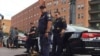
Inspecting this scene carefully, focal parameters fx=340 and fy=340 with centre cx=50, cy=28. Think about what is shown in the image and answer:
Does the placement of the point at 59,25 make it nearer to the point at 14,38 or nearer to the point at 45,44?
the point at 45,44

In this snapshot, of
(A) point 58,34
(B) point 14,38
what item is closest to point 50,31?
(A) point 58,34

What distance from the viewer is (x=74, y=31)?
11.7m

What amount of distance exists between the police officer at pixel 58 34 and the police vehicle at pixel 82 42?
0.65 metres

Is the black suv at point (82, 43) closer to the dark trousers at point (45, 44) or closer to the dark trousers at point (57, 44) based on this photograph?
the dark trousers at point (57, 44)

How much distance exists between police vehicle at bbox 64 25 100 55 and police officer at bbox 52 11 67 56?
65cm

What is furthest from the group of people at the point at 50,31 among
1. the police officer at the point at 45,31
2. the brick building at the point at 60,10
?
the brick building at the point at 60,10

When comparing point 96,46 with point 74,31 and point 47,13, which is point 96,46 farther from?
point 47,13

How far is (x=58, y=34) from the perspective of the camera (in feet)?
35.1

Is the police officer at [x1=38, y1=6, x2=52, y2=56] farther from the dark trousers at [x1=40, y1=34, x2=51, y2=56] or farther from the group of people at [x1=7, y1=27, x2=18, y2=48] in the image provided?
the group of people at [x1=7, y1=27, x2=18, y2=48]

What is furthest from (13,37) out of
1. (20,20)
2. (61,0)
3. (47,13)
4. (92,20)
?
(20,20)

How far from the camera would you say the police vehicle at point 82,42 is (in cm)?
1100

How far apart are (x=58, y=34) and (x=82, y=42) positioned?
95cm

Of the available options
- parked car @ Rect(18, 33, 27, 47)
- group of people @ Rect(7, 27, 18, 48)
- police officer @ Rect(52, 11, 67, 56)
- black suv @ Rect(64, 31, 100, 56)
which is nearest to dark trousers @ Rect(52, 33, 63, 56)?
police officer @ Rect(52, 11, 67, 56)

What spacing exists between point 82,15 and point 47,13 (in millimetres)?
83471
